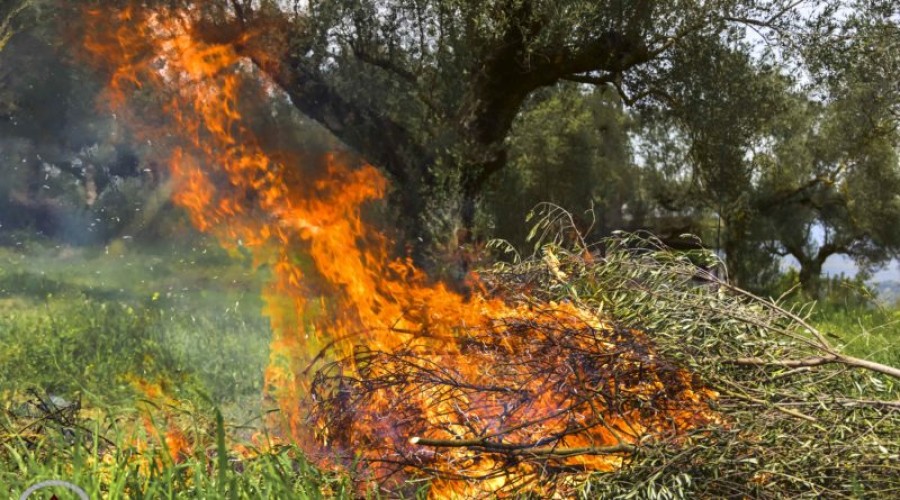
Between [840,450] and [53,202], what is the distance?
21.9m

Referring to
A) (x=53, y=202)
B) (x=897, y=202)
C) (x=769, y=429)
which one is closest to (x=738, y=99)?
(x=769, y=429)

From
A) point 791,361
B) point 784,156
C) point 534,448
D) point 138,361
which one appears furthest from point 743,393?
point 784,156

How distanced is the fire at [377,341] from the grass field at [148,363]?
48cm

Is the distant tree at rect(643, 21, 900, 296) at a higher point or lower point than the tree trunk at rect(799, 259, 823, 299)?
higher

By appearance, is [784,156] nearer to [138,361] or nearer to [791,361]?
[138,361]

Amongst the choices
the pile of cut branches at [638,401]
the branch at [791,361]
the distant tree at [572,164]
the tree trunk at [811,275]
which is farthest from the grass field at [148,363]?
the tree trunk at [811,275]

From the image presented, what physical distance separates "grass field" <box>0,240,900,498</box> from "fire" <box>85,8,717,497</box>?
18.8 inches

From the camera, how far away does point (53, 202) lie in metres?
21.8

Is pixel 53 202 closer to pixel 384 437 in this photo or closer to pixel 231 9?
pixel 231 9

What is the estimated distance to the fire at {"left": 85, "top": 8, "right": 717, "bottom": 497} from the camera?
14.3 ft

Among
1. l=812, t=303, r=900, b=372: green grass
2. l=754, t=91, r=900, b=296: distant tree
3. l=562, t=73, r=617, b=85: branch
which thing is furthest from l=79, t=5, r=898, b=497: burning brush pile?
l=754, t=91, r=900, b=296: distant tree

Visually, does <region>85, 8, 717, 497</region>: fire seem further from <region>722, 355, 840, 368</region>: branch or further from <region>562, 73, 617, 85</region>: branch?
<region>562, 73, 617, 85</region>: branch

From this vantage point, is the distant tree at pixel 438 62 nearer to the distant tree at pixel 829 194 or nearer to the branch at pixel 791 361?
the branch at pixel 791 361

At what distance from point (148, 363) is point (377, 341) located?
425cm
